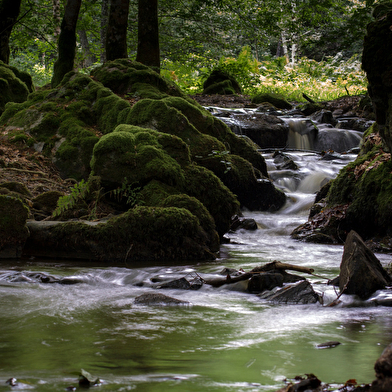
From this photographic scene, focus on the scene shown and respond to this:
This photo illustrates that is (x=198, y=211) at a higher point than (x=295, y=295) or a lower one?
higher

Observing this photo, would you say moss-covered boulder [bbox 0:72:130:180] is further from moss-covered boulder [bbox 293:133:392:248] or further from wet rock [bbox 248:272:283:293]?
wet rock [bbox 248:272:283:293]

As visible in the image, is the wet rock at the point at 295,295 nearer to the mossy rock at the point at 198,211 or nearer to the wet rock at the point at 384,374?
the wet rock at the point at 384,374

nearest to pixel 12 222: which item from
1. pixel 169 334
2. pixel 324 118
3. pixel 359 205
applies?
pixel 169 334

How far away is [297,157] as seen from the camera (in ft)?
42.0

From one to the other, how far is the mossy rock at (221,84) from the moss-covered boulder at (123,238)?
55.1 feet

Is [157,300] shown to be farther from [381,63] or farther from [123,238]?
[381,63]

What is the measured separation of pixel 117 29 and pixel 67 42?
4.65 feet

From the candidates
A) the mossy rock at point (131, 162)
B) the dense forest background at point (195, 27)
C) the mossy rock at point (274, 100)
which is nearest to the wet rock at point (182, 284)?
the mossy rock at point (131, 162)

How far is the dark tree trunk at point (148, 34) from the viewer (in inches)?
488

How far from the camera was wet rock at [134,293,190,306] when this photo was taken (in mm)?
3549

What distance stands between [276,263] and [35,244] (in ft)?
10.5

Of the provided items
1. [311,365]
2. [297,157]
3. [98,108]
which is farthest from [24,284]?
[297,157]

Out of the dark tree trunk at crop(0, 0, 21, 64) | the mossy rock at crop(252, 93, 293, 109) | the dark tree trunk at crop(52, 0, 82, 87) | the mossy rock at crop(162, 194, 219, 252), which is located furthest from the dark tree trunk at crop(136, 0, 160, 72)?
the mossy rock at crop(162, 194, 219, 252)

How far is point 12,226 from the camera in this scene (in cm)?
532
